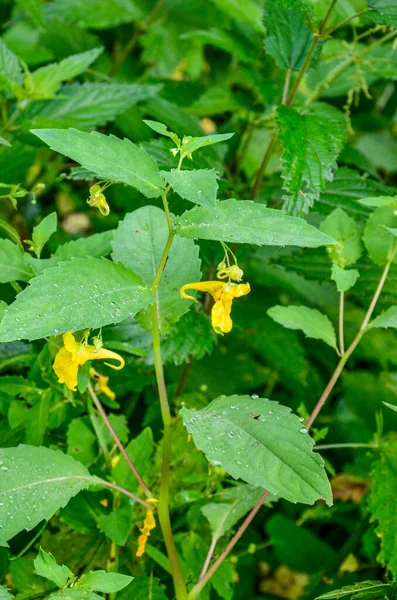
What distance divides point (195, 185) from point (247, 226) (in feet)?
0.23

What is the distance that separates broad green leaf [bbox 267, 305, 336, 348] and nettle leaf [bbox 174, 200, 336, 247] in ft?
0.71

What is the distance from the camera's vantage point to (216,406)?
2.18 feet

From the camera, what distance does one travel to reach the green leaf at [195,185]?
541 mm

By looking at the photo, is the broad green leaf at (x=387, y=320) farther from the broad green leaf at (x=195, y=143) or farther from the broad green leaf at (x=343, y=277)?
the broad green leaf at (x=195, y=143)

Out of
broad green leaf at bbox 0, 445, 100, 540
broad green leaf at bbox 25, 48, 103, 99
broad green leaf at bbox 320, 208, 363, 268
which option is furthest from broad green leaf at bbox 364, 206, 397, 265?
broad green leaf at bbox 25, 48, 103, 99

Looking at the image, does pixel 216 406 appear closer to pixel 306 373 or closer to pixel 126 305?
pixel 126 305

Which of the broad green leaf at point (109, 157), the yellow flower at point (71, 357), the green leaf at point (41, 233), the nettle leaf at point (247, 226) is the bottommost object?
the yellow flower at point (71, 357)

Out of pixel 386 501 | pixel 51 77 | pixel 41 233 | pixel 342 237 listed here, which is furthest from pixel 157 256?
pixel 51 77

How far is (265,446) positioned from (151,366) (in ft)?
1.18

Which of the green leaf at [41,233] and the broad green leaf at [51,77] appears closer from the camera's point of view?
the green leaf at [41,233]

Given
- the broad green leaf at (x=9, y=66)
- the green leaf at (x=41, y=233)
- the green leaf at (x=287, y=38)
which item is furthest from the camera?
the broad green leaf at (x=9, y=66)

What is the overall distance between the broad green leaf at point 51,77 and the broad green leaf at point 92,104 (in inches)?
1.2

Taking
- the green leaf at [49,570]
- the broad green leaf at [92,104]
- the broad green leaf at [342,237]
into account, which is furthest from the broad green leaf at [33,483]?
the broad green leaf at [92,104]

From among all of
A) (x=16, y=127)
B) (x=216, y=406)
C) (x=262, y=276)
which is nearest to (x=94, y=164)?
(x=216, y=406)
